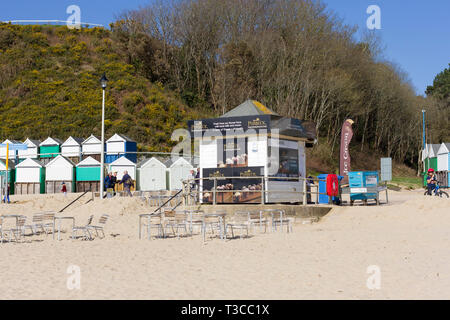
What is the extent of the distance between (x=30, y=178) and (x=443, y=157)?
32877mm

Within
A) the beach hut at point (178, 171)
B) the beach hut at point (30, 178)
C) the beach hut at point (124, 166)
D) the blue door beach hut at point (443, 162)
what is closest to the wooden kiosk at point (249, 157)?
the beach hut at point (178, 171)

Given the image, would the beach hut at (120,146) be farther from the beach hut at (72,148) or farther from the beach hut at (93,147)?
the beach hut at (72,148)

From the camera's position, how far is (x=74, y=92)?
203ft

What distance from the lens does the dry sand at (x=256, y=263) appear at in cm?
781

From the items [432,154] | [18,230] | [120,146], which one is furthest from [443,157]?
[18,230]

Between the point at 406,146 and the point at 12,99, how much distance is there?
44219mm

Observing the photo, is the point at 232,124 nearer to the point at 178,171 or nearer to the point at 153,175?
the point at 178,171

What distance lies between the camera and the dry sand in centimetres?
781

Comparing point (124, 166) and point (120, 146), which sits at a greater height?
point (120, 146)

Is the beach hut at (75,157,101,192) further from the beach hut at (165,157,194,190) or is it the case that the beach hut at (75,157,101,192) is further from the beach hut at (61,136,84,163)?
the beach hut at (61,136,84,163)

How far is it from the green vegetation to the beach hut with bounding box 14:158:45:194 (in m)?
15.7

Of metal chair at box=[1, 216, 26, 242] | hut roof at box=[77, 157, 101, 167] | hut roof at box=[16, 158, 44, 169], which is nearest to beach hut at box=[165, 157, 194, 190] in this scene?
hut roof at box=[77, 157, 101, 167]

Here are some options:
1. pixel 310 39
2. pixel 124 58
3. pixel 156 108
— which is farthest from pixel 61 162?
pixel 124 58
